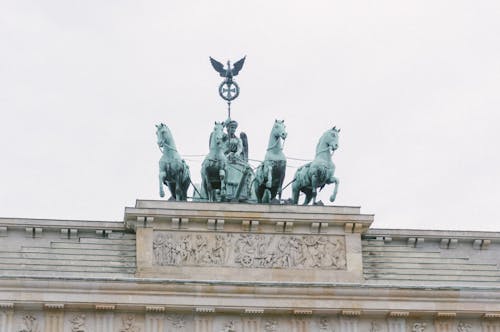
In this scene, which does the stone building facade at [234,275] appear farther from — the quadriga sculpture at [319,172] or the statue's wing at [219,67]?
the statue's wing at [219,67]

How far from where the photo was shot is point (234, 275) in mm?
39781

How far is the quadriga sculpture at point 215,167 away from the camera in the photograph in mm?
41062

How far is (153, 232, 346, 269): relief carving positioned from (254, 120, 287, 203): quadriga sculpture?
4.84 ft

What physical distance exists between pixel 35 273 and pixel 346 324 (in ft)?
23.8

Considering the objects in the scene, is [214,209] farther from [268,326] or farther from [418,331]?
[418,331]

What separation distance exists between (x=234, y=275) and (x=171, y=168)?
307 cm

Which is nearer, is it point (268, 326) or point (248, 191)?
point (268, 326)

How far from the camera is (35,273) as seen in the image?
39.0 m

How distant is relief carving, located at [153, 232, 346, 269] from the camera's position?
39844 millimetres

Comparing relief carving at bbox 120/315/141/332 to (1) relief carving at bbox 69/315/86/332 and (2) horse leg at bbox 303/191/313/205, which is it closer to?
(1) relief carving at bbox 69/315/86/332

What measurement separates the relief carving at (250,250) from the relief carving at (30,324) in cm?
318

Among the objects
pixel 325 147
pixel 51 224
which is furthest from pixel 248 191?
pixel 51 224

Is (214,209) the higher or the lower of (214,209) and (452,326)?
the higher

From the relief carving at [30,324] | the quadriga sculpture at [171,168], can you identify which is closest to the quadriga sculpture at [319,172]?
the quadriga sculpture at [171,168]
